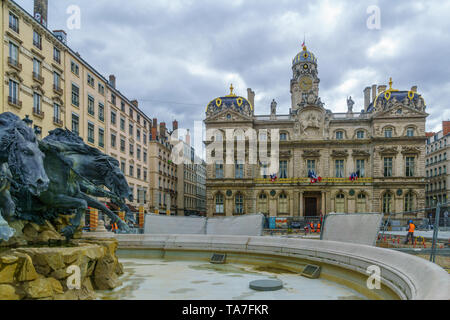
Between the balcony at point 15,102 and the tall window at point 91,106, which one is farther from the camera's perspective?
the tall window at point 91,106

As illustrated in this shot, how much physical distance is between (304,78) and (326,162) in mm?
14414

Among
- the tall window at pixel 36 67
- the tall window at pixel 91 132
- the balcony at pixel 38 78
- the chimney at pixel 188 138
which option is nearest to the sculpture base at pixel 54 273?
the balcony at pixel 38 78

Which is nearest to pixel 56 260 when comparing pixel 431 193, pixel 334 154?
pixel 334 154

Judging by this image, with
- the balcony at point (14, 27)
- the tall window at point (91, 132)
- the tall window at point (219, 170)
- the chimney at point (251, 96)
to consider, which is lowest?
the tall window at point (219, 170)

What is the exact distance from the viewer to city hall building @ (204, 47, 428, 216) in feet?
155

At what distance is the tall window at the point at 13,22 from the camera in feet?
86.3

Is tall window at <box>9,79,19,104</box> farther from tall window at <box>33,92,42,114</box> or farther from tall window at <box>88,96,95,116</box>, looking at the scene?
tall window at <box>88,96,95,116</box>

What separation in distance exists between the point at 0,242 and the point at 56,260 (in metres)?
1.22

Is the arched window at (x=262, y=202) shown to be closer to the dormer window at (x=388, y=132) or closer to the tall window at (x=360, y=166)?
the tall window at (x=360, y=166)

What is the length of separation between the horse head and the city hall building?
143ft

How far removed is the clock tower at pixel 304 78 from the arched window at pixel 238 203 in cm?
1663

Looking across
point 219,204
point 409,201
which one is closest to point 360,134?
point 409,201

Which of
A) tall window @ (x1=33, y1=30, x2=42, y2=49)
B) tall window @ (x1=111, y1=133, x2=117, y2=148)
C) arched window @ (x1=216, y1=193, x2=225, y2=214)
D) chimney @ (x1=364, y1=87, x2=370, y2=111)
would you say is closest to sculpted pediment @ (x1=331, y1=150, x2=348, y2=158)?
chimney @ (x1=364, y1=87, x2=370, y2=111)

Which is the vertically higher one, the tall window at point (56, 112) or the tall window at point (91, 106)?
the tall window at point (91, 106)
